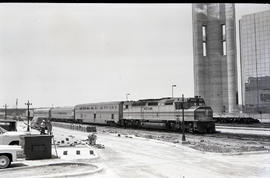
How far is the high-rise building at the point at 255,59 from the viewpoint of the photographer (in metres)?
119

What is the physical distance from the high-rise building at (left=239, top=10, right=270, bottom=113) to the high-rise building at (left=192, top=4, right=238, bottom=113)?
24.6 ft

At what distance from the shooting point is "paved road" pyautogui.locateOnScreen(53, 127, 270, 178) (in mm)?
12828

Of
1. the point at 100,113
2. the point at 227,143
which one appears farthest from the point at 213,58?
the point at 227,143

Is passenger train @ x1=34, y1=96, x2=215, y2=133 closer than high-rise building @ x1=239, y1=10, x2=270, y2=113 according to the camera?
Yes

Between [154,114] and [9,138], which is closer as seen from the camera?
[9,138]

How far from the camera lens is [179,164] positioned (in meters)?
15.0

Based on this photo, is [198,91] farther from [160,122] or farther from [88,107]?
[160,122]

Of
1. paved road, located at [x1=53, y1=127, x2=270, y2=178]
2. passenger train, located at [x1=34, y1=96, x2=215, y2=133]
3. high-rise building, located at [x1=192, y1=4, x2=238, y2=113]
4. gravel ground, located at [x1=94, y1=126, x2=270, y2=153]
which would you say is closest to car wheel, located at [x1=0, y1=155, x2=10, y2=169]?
paved road, located at [x1=53, y1=127, x2=270, y2=178]

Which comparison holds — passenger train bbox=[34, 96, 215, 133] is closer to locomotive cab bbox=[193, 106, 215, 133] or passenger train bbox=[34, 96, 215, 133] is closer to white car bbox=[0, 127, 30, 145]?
locomotive cab bbox=[193, 106, 215, 133]

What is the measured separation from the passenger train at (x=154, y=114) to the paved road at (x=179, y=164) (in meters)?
8.87

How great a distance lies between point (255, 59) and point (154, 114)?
318 ft

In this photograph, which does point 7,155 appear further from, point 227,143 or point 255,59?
point 255,59

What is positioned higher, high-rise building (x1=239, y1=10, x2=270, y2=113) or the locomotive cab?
high-rise building (x1=239, y1=10, x2=270, y2=113)

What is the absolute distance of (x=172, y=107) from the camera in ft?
117
